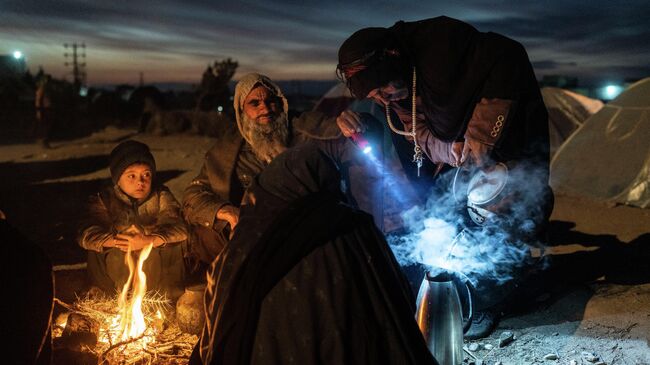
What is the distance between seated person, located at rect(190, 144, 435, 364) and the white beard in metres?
1.95

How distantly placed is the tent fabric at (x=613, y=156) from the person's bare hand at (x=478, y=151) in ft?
18.2

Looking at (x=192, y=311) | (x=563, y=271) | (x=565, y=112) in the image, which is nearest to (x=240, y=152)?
(x=192, y=311)

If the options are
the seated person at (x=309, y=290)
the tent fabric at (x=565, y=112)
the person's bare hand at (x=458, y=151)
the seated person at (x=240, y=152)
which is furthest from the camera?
the tent fabric at (x=565, y=112)

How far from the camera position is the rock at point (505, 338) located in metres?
3.18

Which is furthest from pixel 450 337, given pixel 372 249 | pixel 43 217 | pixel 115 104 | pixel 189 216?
pixel 115 104

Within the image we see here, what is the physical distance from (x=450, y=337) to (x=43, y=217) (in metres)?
5.95

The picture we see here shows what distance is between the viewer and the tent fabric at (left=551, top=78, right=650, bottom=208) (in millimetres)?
7395

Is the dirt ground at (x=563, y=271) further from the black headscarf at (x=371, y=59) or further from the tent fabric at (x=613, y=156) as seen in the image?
the black headscarf at (x=371, y=59)

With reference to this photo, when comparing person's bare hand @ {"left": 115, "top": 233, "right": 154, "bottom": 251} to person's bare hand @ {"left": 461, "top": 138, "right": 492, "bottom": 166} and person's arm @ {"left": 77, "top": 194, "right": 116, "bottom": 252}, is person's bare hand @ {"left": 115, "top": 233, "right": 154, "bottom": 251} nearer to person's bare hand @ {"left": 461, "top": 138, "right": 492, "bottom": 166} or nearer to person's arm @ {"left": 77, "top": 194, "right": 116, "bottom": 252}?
person's arm @ {"left": 77, "top": 194, "right": 116, "bottom": 252}

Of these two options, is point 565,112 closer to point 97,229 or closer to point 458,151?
point 458,151

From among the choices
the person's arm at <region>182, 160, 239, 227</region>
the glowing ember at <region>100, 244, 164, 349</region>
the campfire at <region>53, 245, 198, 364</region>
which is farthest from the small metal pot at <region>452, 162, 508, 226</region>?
the glowing ember at <region>100, 244, 164, 349</region>

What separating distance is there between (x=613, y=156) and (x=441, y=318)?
6.55m

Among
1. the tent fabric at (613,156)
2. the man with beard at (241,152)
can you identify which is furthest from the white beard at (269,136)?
the tent fabric at (613,156)

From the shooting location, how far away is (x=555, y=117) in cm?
1098
